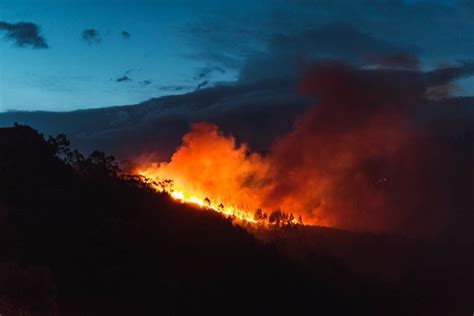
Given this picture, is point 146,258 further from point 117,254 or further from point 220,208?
point 220,208

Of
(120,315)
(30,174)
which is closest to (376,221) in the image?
(30,174)

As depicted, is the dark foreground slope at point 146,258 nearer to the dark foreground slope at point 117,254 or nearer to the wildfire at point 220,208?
the dark foreground slope at point 117,254

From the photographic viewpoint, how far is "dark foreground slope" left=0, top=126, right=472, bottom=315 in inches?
1479

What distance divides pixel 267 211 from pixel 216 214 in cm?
1620

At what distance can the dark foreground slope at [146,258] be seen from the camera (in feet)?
123

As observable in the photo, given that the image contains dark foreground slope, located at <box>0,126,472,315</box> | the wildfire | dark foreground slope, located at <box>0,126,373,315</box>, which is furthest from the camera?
the wildfire

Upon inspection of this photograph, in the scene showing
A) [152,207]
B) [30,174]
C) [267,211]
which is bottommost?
[267,211]

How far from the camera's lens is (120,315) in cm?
3584

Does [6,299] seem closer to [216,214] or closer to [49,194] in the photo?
[49,194]

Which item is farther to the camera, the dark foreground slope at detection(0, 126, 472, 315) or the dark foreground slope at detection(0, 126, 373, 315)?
the dark foreground slope at detection(0, 126, 472, 315)

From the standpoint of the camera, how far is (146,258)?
4488cm

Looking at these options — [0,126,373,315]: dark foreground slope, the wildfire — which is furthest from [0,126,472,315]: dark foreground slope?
the wildfire

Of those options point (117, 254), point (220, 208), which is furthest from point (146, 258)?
point (220, 208)

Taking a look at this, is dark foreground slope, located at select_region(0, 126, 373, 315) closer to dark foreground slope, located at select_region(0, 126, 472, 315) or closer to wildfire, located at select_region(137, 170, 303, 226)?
dark foreground slope, located at select_region(0, 126, 472, 315)
